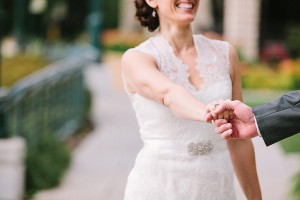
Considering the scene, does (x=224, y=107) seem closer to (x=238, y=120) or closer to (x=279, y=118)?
(x=238, y=120)

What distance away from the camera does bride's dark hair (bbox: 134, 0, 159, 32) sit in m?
3.07

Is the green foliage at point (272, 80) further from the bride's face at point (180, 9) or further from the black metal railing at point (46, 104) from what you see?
the bride's face at point (180, 9)

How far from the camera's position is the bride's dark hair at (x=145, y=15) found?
3.07 meters

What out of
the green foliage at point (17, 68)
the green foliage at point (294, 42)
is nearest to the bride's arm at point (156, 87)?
the green foliage at point (17, 68)

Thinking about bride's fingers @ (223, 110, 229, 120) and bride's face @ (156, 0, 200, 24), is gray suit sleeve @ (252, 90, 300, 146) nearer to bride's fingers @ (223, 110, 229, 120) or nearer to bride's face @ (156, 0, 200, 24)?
bride's fingers @ (223, 110, 229, 120)

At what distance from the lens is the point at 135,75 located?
277 cm

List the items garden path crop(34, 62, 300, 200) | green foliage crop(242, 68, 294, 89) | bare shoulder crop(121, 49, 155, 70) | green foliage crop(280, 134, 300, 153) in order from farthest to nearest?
green foliage crop(242, 68, 294, 89) → green foliage crop(280, 134, 300, 153) → garden path crop(34, 62, 300, 200) → bare shoulder crop(121, 49, 155, 70)

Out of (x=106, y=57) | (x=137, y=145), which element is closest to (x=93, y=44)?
(x=106, y=57)

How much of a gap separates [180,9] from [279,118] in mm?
669

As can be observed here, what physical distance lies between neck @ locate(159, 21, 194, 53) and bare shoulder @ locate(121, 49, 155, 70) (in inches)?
6.7

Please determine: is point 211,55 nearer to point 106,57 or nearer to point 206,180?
point 206,180

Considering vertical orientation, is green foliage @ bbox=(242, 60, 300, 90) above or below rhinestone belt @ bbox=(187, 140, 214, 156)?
below

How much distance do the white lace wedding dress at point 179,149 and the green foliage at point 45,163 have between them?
13.0ft

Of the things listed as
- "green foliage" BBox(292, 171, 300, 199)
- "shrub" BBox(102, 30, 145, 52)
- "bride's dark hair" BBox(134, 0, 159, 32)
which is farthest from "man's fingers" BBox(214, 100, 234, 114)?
"shrub" BBox(102, 30, 145, 52)
